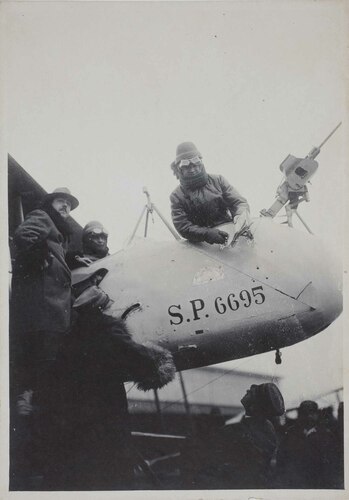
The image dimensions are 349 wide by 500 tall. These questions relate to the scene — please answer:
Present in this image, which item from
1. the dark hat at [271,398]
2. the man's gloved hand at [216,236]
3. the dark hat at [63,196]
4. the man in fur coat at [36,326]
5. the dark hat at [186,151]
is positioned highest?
the dark hat at [186,151]

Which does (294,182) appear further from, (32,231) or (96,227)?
(32,231)

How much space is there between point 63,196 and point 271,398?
1.17m

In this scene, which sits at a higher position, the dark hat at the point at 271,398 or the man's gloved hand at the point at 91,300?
the man's gloved hand at the point at 91,300

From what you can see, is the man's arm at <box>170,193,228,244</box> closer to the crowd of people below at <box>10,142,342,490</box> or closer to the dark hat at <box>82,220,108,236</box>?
the crowd of people below at <box>10,142,342,490</box>

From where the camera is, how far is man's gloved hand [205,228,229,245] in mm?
2217

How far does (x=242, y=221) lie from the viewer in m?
2.22

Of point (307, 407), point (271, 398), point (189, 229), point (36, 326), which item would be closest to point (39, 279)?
point (36, 326)

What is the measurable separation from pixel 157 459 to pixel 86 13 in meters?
1.83

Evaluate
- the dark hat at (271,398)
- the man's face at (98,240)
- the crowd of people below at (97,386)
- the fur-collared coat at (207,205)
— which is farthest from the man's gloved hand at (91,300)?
the dark hat at (271,398)

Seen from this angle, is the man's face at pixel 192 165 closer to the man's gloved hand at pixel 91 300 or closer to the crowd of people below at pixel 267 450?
the man's gloved hand at pixel 91 300

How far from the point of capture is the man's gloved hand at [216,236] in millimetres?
2217

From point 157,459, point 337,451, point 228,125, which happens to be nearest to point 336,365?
point 337,451

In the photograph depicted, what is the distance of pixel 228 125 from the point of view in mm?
2291

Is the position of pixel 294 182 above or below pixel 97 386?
above
